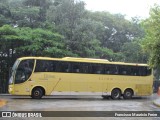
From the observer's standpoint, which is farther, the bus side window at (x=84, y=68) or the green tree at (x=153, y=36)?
the bus side window at (x=84, y=68)

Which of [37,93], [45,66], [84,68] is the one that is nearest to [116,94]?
[84,68]

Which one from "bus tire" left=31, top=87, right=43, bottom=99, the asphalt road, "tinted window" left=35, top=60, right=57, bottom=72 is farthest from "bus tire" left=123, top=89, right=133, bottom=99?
"bus tire" left=31, top=87, right=43, bottom=99

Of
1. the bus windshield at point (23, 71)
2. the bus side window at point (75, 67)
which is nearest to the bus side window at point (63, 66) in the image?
the bus side window at point (75, 67)

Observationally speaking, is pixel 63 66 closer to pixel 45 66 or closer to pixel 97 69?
pixel 45 66

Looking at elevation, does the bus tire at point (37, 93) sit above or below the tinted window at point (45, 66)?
below

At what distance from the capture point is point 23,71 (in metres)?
26.6

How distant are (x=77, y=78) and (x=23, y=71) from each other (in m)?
4.49

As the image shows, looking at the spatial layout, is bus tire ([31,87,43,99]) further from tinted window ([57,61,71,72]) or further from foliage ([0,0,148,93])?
foliage ([0,0,148,93])

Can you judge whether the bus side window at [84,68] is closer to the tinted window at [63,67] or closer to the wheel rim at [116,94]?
the tinted window at [63,67]

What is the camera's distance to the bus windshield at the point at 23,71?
87.0 feet

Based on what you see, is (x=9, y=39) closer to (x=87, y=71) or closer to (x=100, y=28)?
(x=87, y=71)

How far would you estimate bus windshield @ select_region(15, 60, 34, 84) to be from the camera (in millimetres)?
26531

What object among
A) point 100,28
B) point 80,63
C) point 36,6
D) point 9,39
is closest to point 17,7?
point 36,6

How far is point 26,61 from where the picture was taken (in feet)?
87.6
